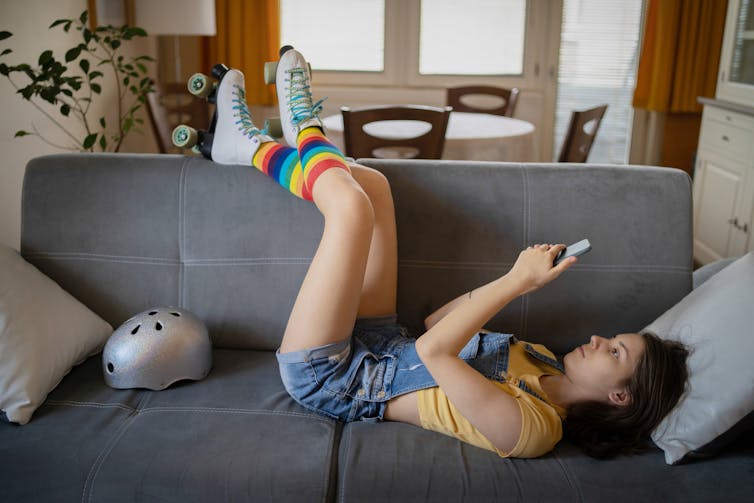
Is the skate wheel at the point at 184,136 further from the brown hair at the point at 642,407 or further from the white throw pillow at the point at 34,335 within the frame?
the brown hair at the point at 642,407

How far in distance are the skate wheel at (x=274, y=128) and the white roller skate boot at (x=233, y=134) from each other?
0.14 ft

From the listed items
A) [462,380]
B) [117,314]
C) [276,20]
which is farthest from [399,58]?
[462,380]

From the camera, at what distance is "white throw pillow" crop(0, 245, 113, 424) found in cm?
135

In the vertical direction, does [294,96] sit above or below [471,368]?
above

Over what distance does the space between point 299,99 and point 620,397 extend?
3.32 feet

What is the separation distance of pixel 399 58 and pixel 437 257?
3.12m

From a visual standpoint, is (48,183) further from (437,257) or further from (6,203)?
(6,203)

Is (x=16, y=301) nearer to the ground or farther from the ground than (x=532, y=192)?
nearer to the ground

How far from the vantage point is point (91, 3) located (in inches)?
140

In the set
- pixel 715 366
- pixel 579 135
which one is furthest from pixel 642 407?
pixel 579 135

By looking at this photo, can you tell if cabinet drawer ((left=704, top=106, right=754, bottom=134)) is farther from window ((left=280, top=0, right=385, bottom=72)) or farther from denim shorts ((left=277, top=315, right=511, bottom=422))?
denim shorts ((left=277, top=315, right=511, bottom=422))

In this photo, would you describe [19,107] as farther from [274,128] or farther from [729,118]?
[729,118]

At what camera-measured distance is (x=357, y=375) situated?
1.44m

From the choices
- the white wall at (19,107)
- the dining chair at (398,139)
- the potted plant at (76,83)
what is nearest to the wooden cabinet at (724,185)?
the dining chair at (398,139)
